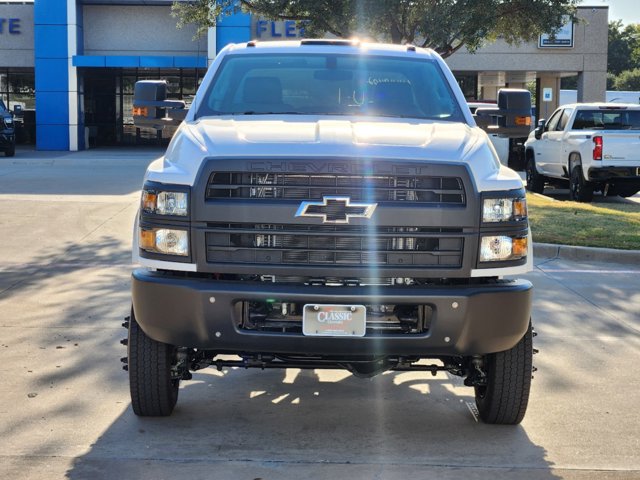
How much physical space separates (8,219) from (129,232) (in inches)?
81.1

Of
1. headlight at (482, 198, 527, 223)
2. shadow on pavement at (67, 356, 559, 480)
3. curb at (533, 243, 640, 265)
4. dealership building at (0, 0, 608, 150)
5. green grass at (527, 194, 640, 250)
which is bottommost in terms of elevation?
shadow on pavement at (67, 356, 559, 480)

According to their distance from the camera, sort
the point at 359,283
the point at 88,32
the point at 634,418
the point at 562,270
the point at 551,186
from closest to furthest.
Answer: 1. the point at 359,283
2. the point at 634,418
3. the point at 562,270
4. the point at 551,186
5. the point at 88,32

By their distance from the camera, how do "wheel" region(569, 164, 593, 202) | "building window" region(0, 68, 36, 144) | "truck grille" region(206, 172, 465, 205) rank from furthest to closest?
"building window" region(0, 68, 36, 144) → "wheel" region(569, 164, 593, 202) → "truck grille" region(206, 172, 465, 205)

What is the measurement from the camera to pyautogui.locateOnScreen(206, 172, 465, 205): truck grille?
15.6ft

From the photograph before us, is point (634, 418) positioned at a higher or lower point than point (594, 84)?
lower

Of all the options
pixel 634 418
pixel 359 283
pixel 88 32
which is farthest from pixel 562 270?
pixel 88 32

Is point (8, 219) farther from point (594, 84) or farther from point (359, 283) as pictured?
point (594, 84)

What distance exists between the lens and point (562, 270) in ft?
36.0

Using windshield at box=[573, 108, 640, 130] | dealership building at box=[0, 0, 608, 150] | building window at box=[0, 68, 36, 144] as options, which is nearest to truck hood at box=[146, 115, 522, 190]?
windshield at box=[573, 108, 640, 130]

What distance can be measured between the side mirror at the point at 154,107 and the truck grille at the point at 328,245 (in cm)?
202

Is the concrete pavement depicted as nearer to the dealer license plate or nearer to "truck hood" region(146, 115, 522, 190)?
the dealer license plate

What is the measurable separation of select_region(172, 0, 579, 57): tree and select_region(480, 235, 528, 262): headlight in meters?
17.2

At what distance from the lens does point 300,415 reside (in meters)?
5.63

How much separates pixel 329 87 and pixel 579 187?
12.9 m
